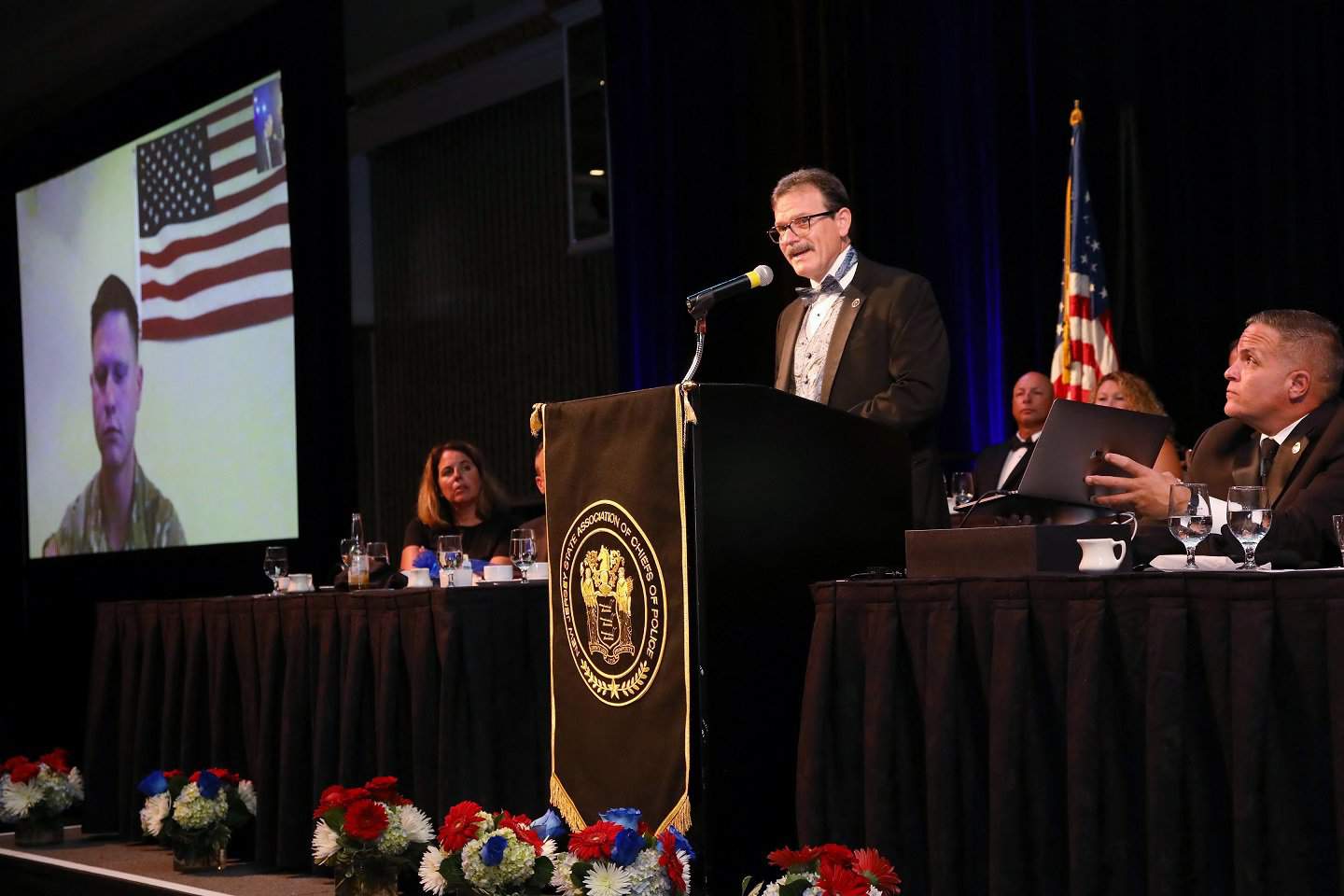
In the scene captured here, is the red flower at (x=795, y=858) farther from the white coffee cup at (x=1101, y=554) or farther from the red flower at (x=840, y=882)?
the white coffee cup at (x=1101, y=554)

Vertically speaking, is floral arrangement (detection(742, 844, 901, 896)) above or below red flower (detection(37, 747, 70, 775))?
above

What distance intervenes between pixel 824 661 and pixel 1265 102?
3236 mm

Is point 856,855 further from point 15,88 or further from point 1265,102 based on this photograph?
point 15,88

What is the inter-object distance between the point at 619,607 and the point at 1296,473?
1.31 meters

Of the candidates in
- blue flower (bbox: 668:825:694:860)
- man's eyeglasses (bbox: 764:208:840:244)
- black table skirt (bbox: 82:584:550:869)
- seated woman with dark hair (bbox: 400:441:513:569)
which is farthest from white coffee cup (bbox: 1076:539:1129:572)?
seated woman with dark hair (bbox: 400:441:513:569)

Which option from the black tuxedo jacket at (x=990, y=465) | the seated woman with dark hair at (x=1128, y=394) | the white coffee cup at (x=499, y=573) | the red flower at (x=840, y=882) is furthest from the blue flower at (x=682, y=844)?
the black tuxedo jacket at (x=990, y=465)

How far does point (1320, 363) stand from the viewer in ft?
9.43

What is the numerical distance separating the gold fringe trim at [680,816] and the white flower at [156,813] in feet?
6.20

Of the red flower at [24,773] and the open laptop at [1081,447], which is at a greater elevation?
the open laptop at [1081,447]

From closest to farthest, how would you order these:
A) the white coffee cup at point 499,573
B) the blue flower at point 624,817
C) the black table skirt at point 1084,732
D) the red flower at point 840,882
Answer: the black table skirt at point 1084,732
the red flower at point 840,882
the blue flower at point 624,817
the white coffee cup at point 499,573

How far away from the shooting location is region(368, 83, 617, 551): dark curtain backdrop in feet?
27.9

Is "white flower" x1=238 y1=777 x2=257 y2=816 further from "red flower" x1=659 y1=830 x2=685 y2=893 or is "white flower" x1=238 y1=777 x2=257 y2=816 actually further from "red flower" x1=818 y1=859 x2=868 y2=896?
"red flower" x1=818 y1=859 x2=868 y2=896

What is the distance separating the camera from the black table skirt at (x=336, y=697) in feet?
10.8

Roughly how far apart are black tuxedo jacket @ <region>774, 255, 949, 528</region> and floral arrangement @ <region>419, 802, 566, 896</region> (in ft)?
3.36
